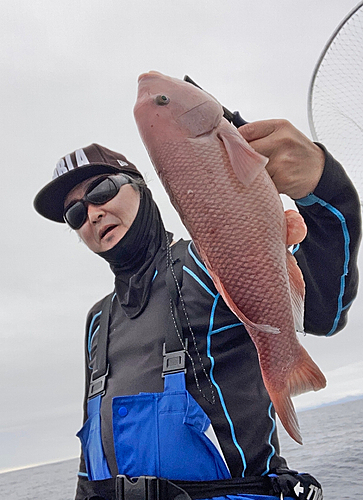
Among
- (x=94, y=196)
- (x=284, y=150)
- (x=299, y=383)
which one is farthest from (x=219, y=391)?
(x=94, y=196)

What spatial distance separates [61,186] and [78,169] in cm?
20

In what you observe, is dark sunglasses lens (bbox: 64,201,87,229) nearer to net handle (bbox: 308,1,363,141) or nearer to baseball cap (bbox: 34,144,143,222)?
baseball cap (bbox: 34,144,143,222)

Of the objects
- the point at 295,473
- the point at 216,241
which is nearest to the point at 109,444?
the point at 295,473

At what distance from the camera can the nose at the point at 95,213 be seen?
9.17ft

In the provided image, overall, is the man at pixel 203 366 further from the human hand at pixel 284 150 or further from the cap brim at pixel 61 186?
the cap brim at pixel 61 186

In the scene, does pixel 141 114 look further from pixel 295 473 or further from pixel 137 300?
pixel 295 473

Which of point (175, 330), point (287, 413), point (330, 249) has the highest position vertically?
point (330, 249)

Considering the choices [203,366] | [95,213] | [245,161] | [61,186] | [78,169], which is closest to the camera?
[245,161]

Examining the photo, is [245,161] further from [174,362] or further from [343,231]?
[174,362]

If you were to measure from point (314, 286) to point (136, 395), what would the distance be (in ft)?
3.10

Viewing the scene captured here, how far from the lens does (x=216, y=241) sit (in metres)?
1.40

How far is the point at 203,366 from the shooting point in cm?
208

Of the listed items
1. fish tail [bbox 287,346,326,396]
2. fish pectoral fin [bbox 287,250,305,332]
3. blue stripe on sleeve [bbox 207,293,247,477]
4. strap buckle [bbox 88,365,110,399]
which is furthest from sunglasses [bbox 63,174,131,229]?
fish tail [bbox 287,346,326,396]

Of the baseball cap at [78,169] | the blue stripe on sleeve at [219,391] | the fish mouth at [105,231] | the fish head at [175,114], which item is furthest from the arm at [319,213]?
the baseball cap at [78,169]
